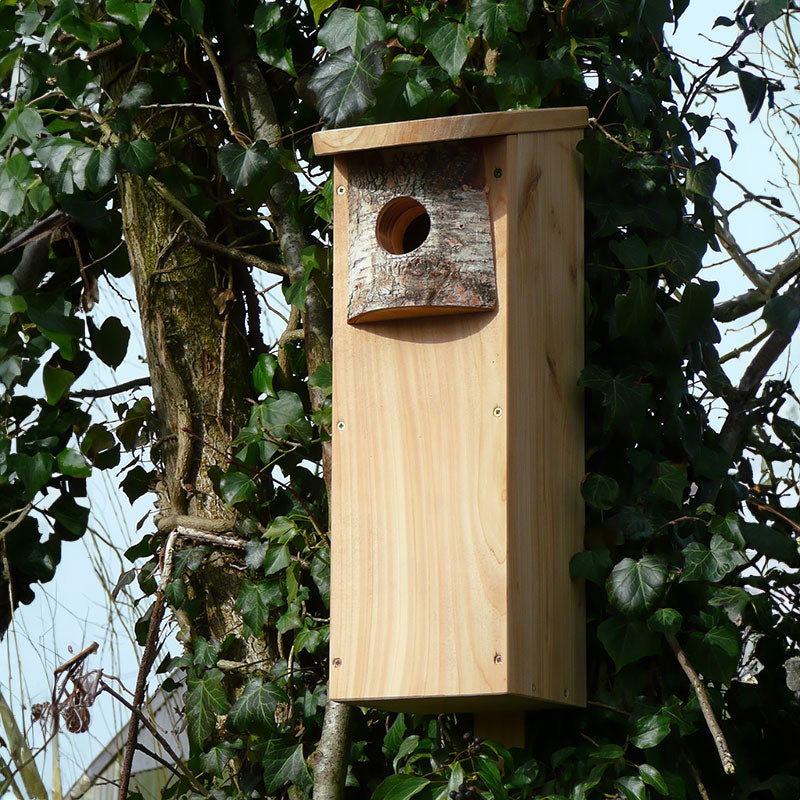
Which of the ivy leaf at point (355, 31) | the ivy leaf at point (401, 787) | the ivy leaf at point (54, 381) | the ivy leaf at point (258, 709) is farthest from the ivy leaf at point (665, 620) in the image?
the ivy leaf at point (54, 381)

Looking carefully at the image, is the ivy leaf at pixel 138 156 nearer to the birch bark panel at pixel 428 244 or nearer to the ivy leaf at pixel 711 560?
the birch bark panel at pixel 428 244

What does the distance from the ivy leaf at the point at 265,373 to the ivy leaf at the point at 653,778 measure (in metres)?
0.98

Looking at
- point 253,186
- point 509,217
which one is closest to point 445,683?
point 509,217

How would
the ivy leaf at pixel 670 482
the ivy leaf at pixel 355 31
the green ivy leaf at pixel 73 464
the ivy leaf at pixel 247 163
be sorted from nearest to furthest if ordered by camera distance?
1. the ivy leaf at pixel 670 482
2. the ivy leaf at pixel 355 31
3. the ivy leaf at pixel 247 163
4. the green ivy leaf at pixel 73 464

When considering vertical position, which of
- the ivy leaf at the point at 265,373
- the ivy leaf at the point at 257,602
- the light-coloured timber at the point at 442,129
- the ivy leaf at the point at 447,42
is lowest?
the ivy leaf at the point at 257,602

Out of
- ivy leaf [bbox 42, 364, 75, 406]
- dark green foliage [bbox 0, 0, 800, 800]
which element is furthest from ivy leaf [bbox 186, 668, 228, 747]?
ivy leaf [bbox 42, 364, 75, 406]

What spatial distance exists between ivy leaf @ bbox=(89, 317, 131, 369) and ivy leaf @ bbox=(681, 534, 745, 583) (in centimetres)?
126

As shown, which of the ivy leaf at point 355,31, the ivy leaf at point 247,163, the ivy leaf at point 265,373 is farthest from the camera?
the ivy leaf at point 265,373

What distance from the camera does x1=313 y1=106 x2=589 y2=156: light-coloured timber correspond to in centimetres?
199

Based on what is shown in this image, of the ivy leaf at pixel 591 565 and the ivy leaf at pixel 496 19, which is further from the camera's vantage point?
the ivy leaf at pixel 496 19

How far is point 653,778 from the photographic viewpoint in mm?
1962

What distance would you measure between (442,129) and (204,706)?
115cm

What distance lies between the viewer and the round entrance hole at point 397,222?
6.75 feet

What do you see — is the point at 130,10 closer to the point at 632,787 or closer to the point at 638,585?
the point at 638,585
